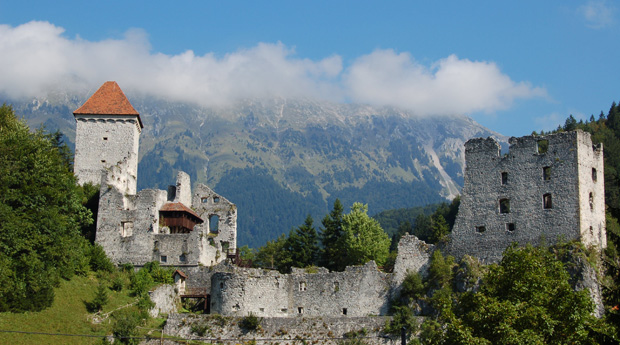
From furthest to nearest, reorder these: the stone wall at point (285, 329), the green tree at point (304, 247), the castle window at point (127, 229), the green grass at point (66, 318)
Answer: the green tree at point (304, 247), the castle window at point (127, 229), the stone wall at point (285, 329), the green grass at point (66, 318)

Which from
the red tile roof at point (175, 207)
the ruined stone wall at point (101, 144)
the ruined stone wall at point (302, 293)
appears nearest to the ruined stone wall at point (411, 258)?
the ruined stone wall at point (302, 293)

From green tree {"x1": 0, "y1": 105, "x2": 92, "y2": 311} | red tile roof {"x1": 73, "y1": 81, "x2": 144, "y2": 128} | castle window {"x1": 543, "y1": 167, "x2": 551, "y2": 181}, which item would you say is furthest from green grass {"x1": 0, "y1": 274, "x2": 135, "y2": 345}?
castle window {"x1": 543, "y1": 167, "x2": 551, "y2": 181}

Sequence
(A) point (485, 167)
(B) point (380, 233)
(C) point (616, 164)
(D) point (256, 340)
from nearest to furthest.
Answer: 1. (D) point (256, 340)
2. (A) point (485, 167)
3. (B) point (380, 233)
4. (C) point (616, 164)

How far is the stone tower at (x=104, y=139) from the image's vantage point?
7794 centimetres

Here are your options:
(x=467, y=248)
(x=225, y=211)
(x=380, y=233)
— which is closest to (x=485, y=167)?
(x=467, y=248)

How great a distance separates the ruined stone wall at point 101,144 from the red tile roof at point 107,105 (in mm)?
453

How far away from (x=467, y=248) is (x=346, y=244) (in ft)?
48.2

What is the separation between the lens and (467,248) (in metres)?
62.8

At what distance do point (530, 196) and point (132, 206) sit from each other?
115ft

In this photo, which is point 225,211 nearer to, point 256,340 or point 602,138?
point 256,340

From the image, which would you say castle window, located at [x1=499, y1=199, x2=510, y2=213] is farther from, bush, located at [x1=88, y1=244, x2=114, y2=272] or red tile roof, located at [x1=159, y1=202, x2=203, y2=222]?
bush, located at [x1=88, y1=244, x2=114, y2=272]

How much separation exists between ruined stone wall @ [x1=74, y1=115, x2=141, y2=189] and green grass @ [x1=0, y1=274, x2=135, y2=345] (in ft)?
53.3

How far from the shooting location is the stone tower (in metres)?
77.9

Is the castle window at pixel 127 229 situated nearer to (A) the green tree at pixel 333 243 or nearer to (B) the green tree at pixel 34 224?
(B) the green tree at pixel 34 224
